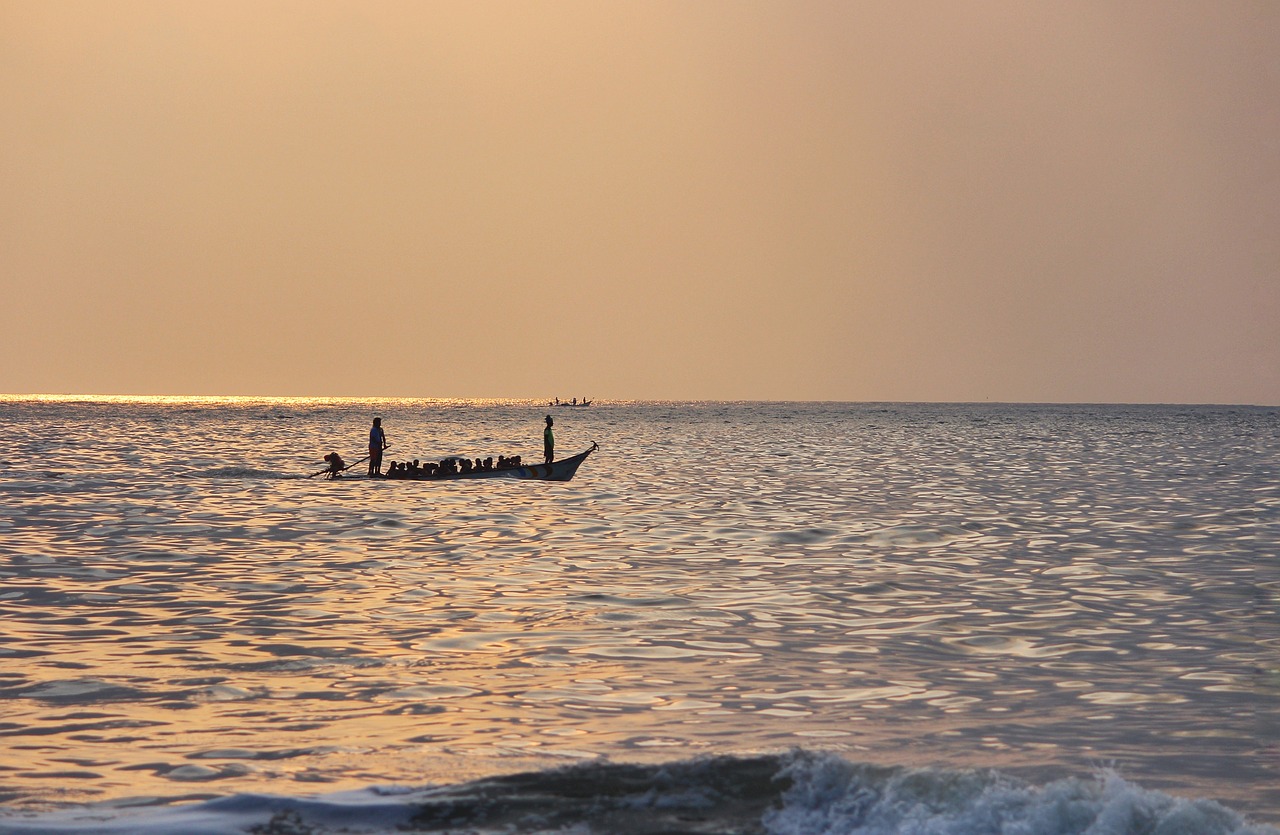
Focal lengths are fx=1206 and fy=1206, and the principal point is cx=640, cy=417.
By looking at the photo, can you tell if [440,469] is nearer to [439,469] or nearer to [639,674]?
[439,469]

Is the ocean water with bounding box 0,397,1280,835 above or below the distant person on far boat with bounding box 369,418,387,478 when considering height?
below

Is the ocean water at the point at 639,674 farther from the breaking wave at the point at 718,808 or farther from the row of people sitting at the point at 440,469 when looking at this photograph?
the row of people sitting at the point at 440,469

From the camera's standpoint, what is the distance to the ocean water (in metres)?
8.68

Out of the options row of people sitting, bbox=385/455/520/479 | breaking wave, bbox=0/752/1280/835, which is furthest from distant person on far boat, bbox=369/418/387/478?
breaking wave, bbox=0/752/1280/835

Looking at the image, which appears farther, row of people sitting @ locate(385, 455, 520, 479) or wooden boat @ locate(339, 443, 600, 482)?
row of people sitting @ locate(385, 455, 520, 479)

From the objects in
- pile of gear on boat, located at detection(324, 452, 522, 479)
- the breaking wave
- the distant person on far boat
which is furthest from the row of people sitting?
the breaking wave

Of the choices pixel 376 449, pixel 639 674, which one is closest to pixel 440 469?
pixel 376 449

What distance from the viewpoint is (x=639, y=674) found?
42.3ft

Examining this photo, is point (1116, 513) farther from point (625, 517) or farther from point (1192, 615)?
point (1192, 615)

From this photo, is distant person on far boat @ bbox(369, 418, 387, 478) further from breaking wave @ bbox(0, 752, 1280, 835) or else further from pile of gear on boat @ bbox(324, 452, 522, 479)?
breaking wave @ bbox(0, 752, 1280, 835)

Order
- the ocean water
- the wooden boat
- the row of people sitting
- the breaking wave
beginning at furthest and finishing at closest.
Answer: the row of people sitting → the wooden boat → the ocean water → the breaking wave

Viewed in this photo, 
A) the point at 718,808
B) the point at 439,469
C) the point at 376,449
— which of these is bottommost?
the point at 718,808

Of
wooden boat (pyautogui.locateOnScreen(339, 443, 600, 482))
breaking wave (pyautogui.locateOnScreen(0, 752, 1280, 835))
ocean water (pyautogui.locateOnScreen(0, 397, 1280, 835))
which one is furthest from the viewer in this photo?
wooden boat (pyautogui.locateOnScreen(339, 443, 600, 482))

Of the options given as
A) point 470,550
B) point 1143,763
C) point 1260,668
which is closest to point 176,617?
point 470,550
